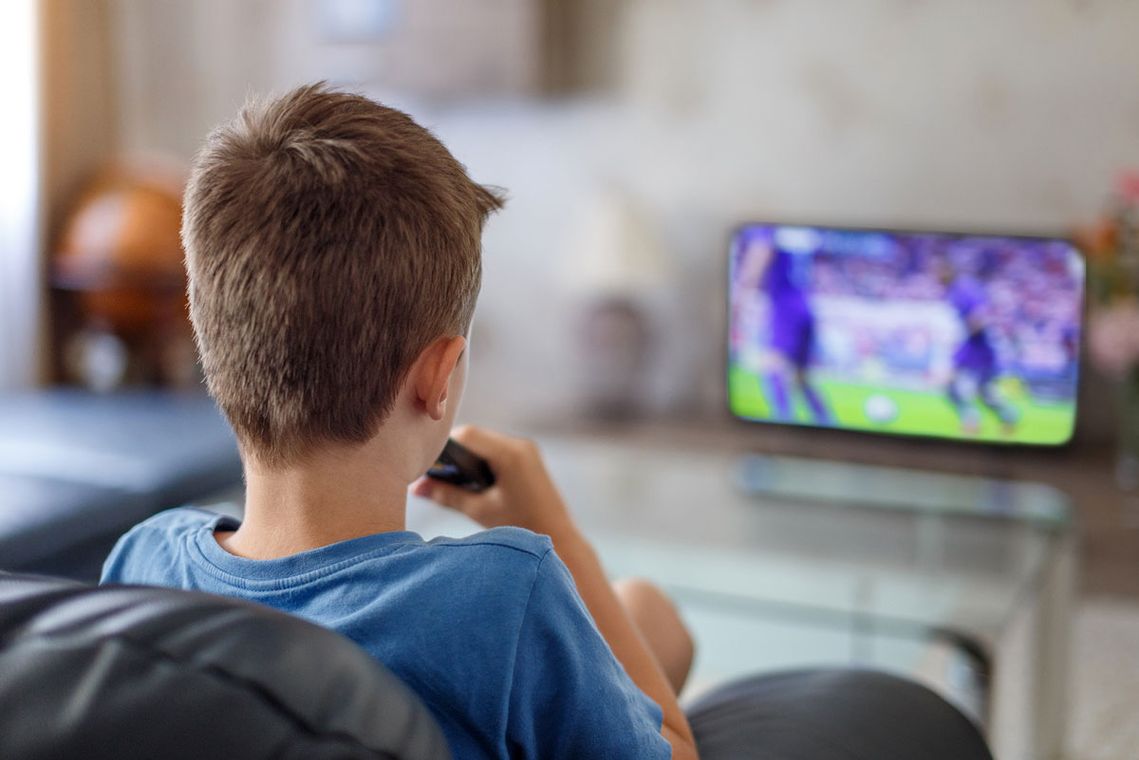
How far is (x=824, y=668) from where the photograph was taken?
1200 mm

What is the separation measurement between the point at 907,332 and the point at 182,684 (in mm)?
2952

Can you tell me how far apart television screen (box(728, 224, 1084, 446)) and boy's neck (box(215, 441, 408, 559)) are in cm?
260

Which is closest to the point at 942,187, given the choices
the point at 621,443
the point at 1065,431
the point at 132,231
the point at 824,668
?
the point at 1065,431

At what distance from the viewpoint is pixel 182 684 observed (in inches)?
21.1

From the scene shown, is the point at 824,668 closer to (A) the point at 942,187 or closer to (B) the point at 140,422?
(B) the point at 140,422

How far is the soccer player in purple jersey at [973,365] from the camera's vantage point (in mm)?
3170

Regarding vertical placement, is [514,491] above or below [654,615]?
above

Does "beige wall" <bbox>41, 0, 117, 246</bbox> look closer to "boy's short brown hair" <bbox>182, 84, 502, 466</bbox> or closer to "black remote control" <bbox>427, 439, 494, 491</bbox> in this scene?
"black remote control" <bbox>427, 439, 494, 491</bbox>

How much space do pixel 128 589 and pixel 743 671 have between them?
1628 millimetres

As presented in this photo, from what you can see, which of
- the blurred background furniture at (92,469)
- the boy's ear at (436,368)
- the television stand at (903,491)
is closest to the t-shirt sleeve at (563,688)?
the boy's ear at (436,368)

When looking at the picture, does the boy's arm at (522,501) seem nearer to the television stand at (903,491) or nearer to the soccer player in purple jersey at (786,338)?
the television stand at (903,491)

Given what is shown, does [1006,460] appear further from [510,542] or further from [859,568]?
[510,542]

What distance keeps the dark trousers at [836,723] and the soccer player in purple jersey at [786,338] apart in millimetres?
2226

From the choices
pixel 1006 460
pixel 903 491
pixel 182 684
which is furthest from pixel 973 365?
pixel 182 684
